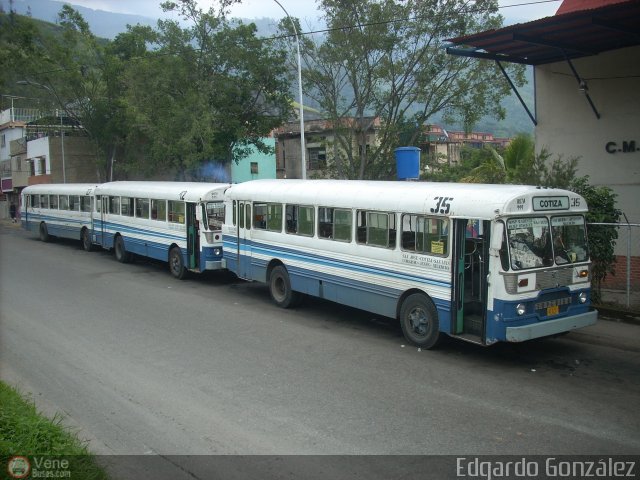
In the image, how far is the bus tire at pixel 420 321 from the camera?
9430 mm

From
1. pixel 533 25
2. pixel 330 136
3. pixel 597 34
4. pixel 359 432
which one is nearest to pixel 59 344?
pixel 359 432

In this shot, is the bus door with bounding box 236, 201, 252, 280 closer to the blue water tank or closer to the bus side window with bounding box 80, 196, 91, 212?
the blue water tank

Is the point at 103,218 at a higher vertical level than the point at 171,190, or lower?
lower

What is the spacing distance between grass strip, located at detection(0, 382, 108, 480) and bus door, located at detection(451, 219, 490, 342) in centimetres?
556

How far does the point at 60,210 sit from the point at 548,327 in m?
22.9

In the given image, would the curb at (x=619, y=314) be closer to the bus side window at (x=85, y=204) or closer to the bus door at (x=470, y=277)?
the bus door at (x=470, y=277)

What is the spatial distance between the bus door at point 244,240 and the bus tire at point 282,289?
3.25ft

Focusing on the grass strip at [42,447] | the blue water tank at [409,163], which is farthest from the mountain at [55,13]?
the blue water tank at [409,163]

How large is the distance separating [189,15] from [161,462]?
24.7 m

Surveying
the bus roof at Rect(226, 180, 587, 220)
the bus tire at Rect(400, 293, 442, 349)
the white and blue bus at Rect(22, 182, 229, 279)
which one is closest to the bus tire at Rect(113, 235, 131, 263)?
the white and blue bus at Rect(22, 182, 229, 279)

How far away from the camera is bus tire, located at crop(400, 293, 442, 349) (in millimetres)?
9430

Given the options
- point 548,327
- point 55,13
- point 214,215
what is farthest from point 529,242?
point 55,13

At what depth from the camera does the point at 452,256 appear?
9.09m

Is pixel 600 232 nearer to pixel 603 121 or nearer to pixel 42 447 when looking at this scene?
pixel 603 121
